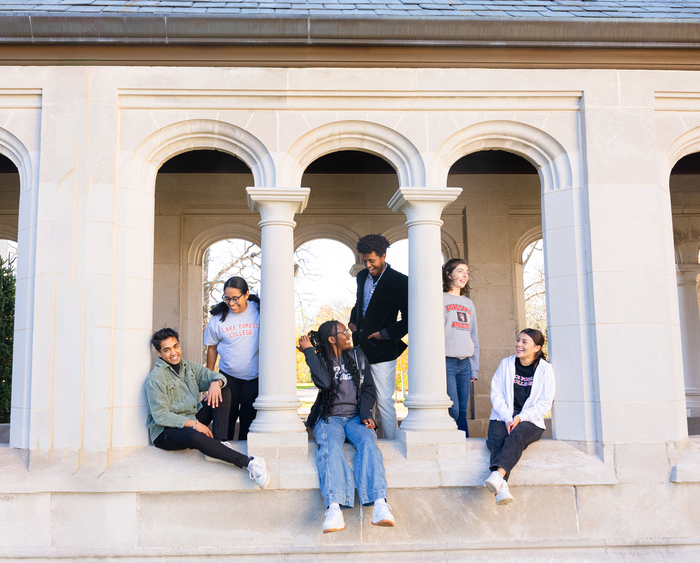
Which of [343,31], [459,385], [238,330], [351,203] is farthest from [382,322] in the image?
[351,203]

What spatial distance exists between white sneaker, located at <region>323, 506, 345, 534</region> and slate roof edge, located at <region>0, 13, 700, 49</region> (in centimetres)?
344

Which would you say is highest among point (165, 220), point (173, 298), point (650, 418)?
point (165, 220)

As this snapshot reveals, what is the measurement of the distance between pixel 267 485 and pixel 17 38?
3831mm

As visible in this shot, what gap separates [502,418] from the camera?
4.87 metres

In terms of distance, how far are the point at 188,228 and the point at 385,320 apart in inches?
148

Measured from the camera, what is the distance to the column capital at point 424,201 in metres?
5.16

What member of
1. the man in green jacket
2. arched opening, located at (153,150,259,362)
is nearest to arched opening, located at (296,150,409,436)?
arched opening, located at (153,150,259,362)

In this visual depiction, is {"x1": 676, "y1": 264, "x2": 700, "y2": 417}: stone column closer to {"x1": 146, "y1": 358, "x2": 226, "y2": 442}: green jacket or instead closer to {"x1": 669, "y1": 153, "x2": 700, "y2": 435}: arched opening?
{"x1": 669, "y1": 153, "x2": 700, "y2": 435}: arched opening

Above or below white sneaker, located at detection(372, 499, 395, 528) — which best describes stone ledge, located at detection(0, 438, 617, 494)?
above

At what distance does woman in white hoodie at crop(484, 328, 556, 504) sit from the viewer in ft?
15.4

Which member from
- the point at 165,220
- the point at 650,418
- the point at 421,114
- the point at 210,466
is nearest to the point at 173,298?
the point at 165,220

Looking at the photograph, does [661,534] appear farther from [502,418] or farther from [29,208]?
[29,208]

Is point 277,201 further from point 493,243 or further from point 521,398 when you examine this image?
point 493,243

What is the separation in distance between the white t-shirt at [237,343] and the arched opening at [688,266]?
241 inches
